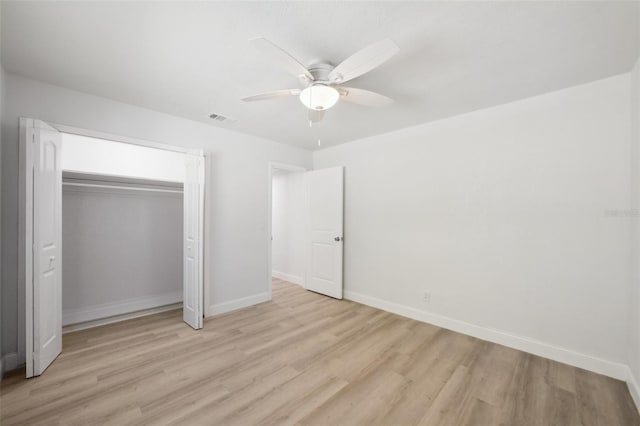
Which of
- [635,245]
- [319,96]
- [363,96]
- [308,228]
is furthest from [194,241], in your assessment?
[635,245]

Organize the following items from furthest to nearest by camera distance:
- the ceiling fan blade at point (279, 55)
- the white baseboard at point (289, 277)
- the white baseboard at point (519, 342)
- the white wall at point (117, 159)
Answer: the white baseboard at point (289, 277) → the white wall at point (117, 159) → the white baseboard at point (519, 342) → the ceiling fan blade at point (279, 55)

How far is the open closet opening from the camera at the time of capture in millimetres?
3141

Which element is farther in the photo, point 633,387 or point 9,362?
point 9,362

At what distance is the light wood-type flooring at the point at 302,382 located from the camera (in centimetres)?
177

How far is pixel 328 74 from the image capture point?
203 cm

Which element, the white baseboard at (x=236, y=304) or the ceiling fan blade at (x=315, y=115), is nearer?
the ceiling fan blade at (x=315, y=115)

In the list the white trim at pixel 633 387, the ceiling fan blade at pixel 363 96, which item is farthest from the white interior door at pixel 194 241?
the white trim at pixel 633 387

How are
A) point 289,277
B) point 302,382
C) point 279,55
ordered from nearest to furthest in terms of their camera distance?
point 279,55 → point 302,382 → point 289,277

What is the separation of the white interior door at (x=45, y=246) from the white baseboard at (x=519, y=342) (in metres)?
3.65

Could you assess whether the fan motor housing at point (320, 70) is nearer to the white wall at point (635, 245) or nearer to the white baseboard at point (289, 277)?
the white wall at point (635, 245)

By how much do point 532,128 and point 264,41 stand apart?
276 cm

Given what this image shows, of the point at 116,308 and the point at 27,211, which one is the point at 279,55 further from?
the point at 116,308

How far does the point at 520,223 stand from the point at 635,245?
78 cm

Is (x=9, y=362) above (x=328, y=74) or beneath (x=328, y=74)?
beneath
